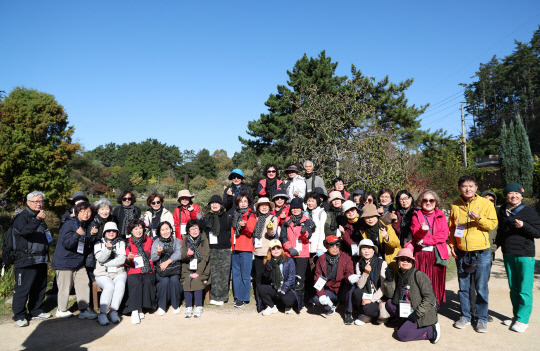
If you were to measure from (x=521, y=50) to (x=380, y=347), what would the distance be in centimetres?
5823

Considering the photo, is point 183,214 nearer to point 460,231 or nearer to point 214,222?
point 214,222

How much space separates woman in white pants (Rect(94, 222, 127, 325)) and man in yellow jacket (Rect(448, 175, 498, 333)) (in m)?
5.21

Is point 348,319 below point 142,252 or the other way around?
below

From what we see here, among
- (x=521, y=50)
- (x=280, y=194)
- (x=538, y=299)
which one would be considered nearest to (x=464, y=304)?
(x=538, y=299)

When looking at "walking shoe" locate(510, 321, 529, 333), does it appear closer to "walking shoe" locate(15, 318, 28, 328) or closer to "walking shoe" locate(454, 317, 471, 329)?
"walking shoe" locate(454, 317, 471, 329)

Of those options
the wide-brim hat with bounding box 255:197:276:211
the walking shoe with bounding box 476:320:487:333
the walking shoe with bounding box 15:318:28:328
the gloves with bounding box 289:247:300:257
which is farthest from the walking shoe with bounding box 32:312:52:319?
the walking shoe with bounding box 476:320:487:333

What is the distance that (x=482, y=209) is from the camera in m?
4.89

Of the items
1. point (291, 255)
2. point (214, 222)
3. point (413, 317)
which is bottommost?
point (413, 317)

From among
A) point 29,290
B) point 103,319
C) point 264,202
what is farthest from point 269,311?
point 29,290

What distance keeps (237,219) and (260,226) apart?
1.51ft

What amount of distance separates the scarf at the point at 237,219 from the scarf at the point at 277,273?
2.97ft

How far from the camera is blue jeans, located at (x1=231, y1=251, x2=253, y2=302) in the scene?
21.0ft

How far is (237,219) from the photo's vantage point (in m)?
6.38

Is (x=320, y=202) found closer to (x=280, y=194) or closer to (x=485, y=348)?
(x=280, y=194)
